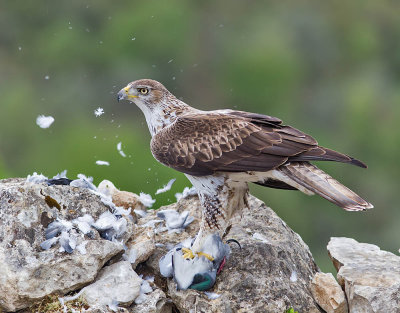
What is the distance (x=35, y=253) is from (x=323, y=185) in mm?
3090

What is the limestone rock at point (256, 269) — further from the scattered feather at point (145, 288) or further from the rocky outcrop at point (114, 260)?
the scattered feather at point (145, 288)

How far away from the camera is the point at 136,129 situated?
143ft

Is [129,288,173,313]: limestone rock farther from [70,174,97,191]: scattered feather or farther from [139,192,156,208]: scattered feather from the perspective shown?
[139,192,156,208]: scattered feather

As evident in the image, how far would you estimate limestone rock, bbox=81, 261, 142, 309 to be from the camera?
9.23 metres

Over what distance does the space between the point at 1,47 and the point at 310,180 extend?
4679 cm

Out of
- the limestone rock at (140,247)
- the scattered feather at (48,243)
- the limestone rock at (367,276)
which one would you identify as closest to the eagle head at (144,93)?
the limestone rock at (140,247)

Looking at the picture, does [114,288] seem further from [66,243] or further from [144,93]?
[144,93]

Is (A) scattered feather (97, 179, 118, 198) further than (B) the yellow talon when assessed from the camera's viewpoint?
Yes

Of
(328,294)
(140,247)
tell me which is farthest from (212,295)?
(328,294)

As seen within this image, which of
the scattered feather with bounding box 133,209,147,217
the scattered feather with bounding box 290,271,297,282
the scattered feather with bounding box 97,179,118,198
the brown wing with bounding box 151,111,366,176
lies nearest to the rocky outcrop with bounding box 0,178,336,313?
the scattered feather with bounding box 290,271,297,282

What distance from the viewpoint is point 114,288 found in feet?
30.6

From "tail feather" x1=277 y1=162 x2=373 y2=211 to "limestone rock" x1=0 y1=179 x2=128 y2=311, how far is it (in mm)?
2049

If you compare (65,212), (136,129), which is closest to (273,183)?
(65,212)

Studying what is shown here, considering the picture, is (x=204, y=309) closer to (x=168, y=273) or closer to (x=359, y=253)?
Result: (x=168, y=273)
